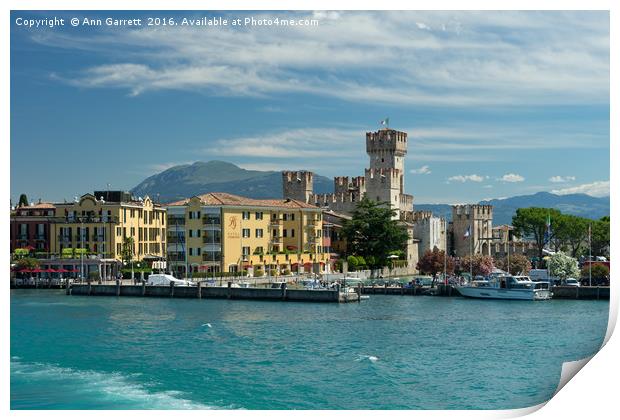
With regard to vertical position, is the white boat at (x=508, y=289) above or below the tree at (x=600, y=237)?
below

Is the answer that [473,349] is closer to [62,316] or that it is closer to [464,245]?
[62,316]

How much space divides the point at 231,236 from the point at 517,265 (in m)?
13.2

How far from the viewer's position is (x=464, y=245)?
50.4m

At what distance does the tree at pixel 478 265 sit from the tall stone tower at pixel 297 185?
838 cm

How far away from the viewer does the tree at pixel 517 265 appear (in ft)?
139

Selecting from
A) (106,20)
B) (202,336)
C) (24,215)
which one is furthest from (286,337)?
(24,215)

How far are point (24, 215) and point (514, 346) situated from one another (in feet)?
74.4

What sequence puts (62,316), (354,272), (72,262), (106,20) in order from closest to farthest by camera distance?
1. (106,20)
2. (62,316)
3. (72,262)
4. (354,272)

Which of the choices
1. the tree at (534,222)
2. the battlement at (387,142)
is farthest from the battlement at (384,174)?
the tree at (534,222)

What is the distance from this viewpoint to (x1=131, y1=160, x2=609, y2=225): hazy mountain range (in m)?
31.5

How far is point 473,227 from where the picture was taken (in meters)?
49.9

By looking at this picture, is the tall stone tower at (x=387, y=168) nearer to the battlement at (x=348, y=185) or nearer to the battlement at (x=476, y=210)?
the battlement at (x=348, y=185)

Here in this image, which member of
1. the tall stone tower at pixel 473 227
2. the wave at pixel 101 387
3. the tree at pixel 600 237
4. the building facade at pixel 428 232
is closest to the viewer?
the wave at pixel 101 387

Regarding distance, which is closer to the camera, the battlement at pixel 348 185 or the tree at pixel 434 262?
the tree at pixel 434 262
